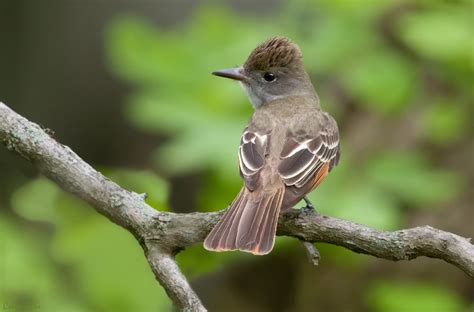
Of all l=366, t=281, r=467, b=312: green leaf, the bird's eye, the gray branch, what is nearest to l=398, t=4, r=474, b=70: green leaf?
the bird's eye

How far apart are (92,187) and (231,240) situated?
610 mm

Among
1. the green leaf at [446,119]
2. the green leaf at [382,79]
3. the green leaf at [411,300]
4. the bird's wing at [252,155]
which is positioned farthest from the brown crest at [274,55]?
the green leaf at [411,300]

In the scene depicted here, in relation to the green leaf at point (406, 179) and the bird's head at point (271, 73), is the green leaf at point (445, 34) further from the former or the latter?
the bird's head at point (271, 73)

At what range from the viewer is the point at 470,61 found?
6184 mm

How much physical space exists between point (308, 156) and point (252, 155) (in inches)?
11.7

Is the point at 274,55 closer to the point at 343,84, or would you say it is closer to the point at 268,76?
the point at 268,76

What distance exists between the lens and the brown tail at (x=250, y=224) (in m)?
3.72

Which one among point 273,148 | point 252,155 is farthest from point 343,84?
point 252,155

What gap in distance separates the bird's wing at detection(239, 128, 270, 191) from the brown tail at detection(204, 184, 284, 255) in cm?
8

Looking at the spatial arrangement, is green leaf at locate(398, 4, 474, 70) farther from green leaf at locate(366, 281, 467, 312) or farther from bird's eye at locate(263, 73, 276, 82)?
green leaf at locate(366, 281, 467, 312)

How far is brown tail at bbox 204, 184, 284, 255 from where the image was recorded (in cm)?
372

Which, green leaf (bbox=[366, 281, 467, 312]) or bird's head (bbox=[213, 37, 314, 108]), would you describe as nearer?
bird's head (bbox=[213, 37, 314, 108])

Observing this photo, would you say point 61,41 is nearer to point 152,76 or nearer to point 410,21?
point 152,76

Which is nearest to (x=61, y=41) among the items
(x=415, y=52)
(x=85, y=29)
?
(x=85, y=29)
